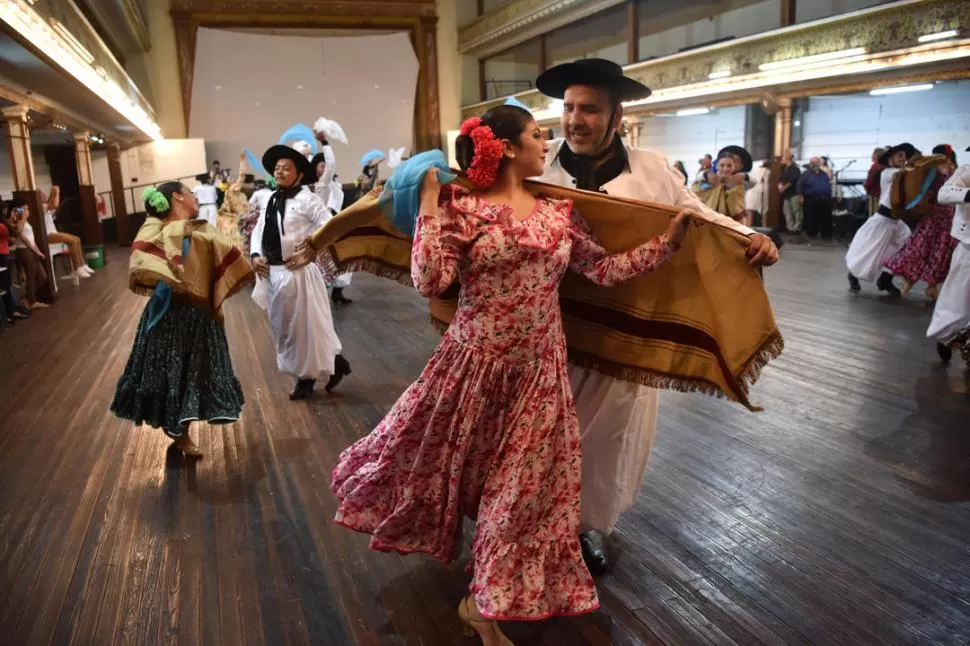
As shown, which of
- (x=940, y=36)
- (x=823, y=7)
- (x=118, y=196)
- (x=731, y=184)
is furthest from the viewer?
(x=118, y=196)

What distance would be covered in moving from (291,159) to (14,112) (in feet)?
21.6

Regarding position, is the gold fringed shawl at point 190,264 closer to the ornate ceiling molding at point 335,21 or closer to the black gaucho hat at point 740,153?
the black gaucho hat at point 740,153

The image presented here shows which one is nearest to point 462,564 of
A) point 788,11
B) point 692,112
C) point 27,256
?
point 27,256

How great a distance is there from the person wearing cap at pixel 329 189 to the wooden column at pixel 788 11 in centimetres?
820

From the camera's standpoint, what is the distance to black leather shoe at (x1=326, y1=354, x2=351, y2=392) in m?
4.46

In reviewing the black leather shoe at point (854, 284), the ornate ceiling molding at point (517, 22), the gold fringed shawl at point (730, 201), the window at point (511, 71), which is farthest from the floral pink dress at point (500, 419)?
the window at point (511, 71)

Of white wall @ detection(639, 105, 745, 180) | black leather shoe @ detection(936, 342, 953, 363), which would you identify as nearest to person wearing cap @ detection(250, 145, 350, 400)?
black leather shoe @ detection(936, 342, 953, 363)

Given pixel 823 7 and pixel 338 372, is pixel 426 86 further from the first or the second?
pixel 338 372

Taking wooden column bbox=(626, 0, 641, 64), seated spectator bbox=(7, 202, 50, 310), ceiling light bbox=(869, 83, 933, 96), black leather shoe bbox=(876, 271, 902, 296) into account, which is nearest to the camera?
black leather shoe bbox=(876, 271, 902, 296)

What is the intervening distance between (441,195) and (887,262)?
6070 millimetres

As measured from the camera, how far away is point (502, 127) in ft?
6.16

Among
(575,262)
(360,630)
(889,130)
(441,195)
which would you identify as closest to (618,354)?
(575,262)

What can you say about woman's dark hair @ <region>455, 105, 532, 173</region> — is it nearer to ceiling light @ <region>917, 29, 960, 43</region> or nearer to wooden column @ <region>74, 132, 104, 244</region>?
ceiling light @ <region>917, 29, 960, 43</region>

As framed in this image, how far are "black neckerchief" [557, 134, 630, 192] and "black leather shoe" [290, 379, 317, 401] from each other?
2596mm
